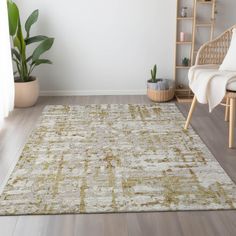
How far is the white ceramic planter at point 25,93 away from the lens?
349cm

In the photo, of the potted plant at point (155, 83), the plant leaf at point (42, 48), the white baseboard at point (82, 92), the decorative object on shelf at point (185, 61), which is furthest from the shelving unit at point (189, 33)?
the plant leaf at point (42, 48)

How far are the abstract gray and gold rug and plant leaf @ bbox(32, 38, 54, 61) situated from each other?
2.20 feet

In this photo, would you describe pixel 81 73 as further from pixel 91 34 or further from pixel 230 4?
pixel 230 4

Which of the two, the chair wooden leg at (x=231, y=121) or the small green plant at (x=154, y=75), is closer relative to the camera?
the chair wooden leg at (x=231, y=121)

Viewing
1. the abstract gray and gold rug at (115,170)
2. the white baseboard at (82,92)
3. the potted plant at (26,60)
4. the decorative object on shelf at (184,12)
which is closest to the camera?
the abstract gray and gold rug at (115,170)

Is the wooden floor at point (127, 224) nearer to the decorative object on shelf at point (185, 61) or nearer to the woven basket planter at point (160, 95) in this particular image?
the woven basket planter at point (160, 95)

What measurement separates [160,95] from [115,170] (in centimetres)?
161

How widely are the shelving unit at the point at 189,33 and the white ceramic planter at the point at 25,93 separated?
58.0 inches

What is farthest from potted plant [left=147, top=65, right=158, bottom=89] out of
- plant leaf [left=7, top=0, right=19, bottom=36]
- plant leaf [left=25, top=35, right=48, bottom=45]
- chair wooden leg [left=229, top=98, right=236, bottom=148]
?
plant leaf [left=7, top=0, right=19, bottom=36]

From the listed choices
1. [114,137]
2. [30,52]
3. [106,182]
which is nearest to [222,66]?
[114,137]

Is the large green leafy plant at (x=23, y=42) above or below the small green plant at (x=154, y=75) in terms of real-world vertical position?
above

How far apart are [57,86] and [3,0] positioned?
1.14m

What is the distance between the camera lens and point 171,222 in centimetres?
173

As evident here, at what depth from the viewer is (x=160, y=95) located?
367 cm
